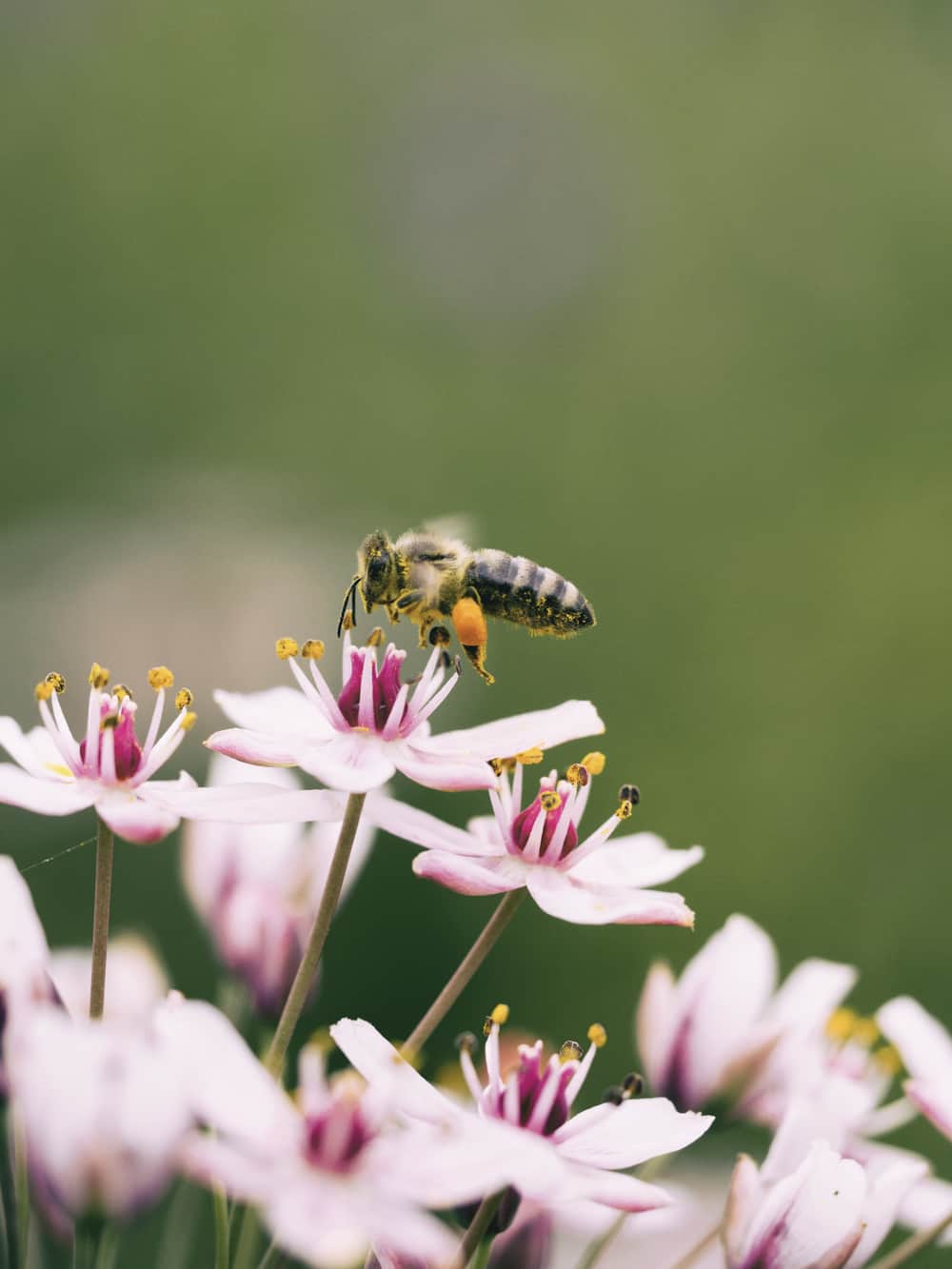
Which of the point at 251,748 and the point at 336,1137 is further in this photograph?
the point at 251,748

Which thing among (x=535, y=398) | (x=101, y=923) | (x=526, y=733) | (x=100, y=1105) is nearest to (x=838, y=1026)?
(x=526, y=733)

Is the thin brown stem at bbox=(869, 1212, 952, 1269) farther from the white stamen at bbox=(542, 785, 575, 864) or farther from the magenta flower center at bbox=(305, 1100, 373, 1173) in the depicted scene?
the magenta flower center at bbox=(305, 1100, 373, 1173)

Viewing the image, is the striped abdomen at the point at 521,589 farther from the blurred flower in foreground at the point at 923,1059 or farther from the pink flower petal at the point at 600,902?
the blurred flower in foreground at the point at 923,1059

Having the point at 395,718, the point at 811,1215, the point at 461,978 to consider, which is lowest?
the point at 811,1215

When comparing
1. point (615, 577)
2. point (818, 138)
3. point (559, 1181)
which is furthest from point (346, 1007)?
point (818, 138)

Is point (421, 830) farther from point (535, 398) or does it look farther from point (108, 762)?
point (535, 398)

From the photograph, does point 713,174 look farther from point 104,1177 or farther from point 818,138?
point 104,1177

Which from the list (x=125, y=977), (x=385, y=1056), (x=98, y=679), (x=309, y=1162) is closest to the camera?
(x=309, y=1162)

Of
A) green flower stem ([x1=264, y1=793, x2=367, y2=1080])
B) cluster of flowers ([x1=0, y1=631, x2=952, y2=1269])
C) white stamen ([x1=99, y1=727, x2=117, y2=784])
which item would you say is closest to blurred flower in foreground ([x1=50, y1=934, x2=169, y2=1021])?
cluster of flowers ([x1=0, y1=631, x2=952, y2=1269])
